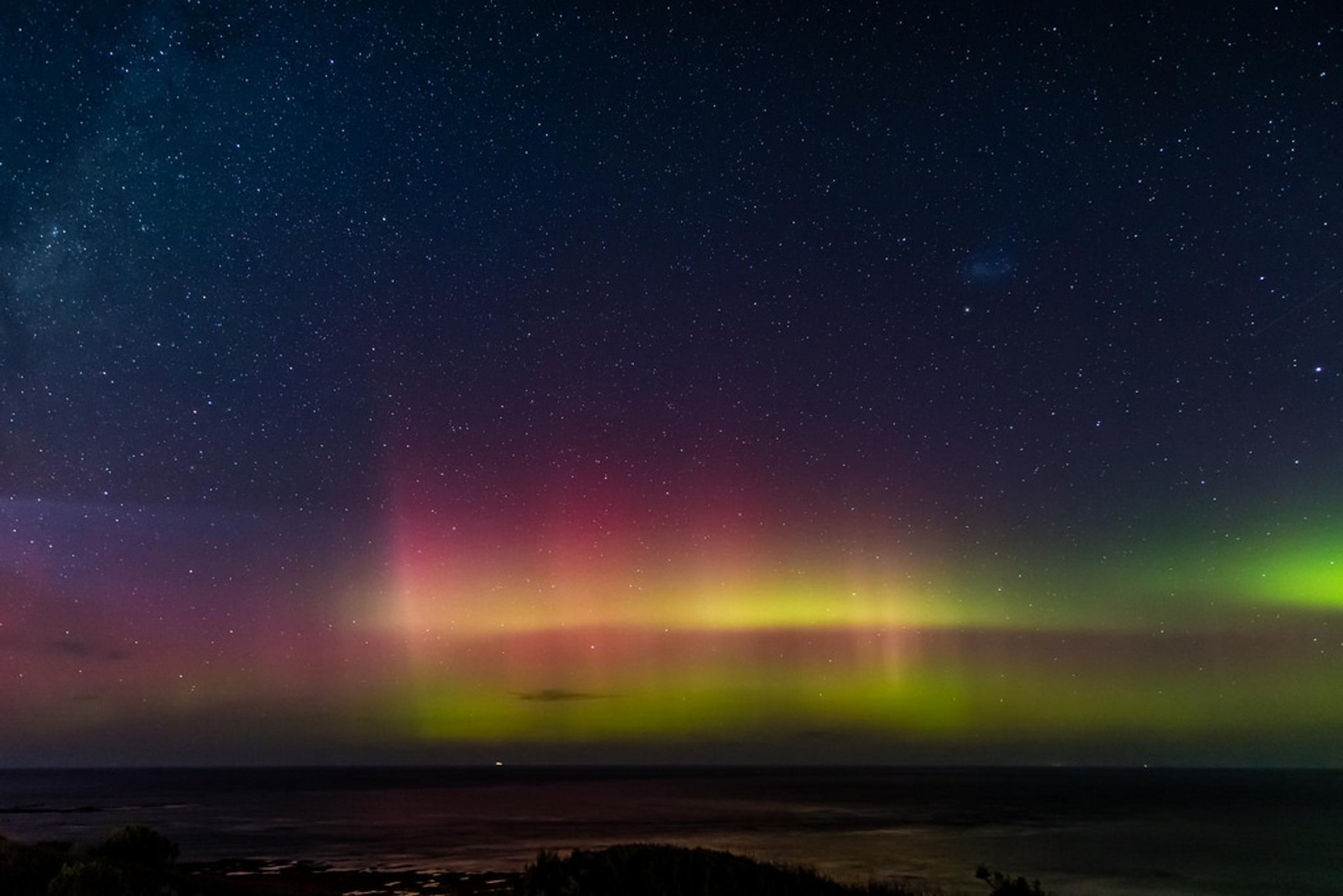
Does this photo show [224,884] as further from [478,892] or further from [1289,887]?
[1289,887]

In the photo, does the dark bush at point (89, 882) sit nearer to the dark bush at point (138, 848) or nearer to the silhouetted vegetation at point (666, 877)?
the dark bush at point (138, 848)

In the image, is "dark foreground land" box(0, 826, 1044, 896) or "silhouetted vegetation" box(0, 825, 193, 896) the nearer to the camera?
"silhouetted vegetation" box(0, 825, 193, 896)

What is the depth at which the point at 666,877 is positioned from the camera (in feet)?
69.8

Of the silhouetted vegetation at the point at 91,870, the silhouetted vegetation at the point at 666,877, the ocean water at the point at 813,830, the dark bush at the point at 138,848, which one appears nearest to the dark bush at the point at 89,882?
the silhouetted vegetation at the point at 91,870

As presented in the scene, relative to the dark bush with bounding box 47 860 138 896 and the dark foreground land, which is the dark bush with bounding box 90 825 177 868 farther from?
the dark bush with bounding box 47 860 138 896

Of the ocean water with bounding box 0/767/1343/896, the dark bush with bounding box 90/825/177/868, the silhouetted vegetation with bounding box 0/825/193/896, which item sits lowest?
the ocean water with bounding box 0/767/1343/896

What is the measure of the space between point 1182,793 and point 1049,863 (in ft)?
434

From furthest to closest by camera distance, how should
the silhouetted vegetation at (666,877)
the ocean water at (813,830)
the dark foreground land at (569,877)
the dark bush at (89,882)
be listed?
the ocean water at (813,830), the silhouetted vegetation at (666,877), the dark foreground land at (569,877), the dark bush at (89,882)

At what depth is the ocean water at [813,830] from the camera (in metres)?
46.4

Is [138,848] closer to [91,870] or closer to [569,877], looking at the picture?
[91,870]

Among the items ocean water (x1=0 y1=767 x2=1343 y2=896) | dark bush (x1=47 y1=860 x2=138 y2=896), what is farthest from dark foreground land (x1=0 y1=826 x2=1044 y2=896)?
ocean water (x1=0 y1=767 x2=1343 y2=896)

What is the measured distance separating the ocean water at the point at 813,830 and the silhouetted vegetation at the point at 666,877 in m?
18.6

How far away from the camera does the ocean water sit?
46.4 m

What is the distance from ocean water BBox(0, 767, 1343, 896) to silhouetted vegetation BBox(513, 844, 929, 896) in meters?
18.6
